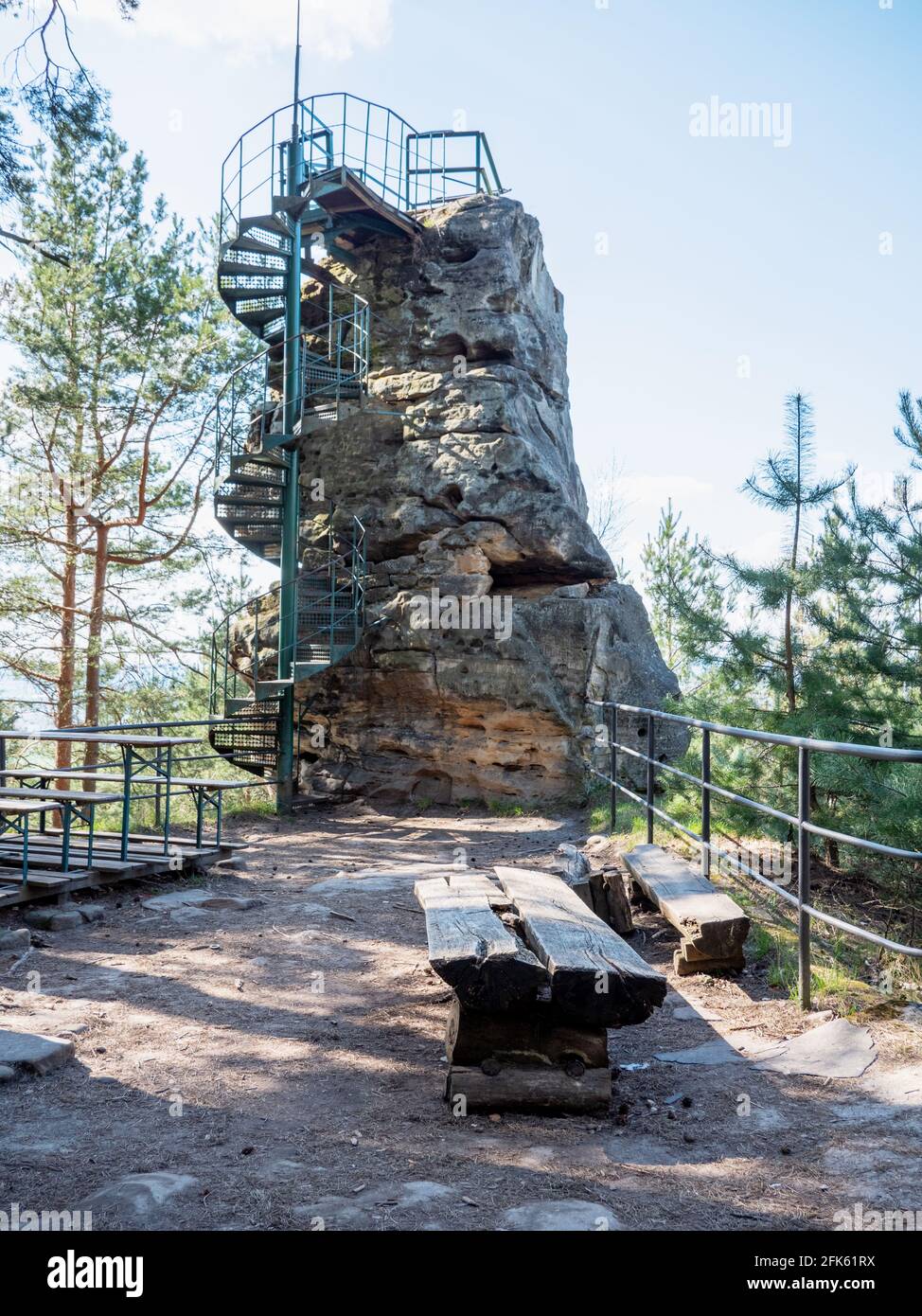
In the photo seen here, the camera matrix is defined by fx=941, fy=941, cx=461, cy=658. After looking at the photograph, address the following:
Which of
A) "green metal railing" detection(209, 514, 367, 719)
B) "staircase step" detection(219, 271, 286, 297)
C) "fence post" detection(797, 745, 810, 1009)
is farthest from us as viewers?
"staircase step" detection(219, 271, 286, 297)

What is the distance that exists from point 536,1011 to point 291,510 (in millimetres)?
10153

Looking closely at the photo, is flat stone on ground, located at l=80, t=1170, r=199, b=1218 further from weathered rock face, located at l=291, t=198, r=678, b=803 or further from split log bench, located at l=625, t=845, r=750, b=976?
weathered rock face, located at l=291, t=198, r=678, b=803

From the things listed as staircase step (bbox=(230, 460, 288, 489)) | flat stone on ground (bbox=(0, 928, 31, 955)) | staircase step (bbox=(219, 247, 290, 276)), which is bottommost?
flat stone on ground (bbox=(0, 928, 31, 955))

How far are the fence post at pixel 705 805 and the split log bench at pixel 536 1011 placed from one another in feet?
7.01

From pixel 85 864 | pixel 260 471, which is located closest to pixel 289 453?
pixel 260 471

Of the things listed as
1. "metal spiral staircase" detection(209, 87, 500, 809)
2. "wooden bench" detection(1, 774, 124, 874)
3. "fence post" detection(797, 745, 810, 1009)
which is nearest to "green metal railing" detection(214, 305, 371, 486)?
"metal spiral staircase" detection(209, 87, 500, 809)

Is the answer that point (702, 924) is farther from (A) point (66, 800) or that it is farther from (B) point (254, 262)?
(B) point (254, 262)

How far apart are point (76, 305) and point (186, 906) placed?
13205 mm

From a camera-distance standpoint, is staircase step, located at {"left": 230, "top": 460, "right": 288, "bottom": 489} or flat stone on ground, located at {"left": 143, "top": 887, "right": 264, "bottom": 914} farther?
staircase step, located at {"left": 230, "top": 460, "right": 288, "bottom": 489}

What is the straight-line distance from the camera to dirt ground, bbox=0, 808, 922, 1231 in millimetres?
2504

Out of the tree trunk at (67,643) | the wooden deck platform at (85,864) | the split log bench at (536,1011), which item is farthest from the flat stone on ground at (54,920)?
the tree trunk at (67,643)

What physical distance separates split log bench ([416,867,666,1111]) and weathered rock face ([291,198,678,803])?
844 cm

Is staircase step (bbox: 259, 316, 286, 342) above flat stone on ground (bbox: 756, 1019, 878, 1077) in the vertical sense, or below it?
above

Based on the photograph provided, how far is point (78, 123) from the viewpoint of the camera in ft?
16.7
